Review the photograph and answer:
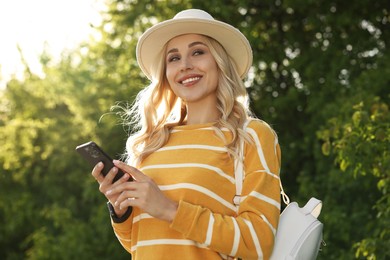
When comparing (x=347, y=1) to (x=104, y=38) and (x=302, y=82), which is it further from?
(x=104, y=38)

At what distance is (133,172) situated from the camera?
2.86m

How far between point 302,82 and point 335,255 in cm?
333

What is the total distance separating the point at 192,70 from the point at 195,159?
0.39 m

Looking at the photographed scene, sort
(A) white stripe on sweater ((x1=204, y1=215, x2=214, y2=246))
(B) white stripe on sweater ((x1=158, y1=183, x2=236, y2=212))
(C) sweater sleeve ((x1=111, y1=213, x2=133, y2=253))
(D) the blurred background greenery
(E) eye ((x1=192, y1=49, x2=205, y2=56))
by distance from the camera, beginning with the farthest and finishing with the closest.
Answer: (D) the blurred background greenery, (E) eye ((x1=192, y1=49, x2=205, y2=56)), (C) sweater sleeve ((x1=111, y1=213, x2=133, y2=253)), (B) white stripe on sweater ((x1=158, y1=183, x2=236, y2=212)), (A) white stripe on sweater ((x1=204, y1=215, x2=214, y2=246))

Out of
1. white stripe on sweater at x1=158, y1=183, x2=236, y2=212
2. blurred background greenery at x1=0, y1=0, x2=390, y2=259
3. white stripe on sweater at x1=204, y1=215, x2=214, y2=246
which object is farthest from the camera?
blurred background greenery at x1=0, y1=0, x2=390, y2=259

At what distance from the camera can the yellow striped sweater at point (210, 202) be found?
2.80 m

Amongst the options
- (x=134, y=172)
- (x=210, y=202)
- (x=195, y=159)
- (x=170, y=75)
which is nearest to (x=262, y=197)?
(x=210, y=202)

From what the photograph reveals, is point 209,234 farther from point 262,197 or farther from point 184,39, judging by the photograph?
point 184,39

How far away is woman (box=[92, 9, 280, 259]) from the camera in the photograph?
9.22ft

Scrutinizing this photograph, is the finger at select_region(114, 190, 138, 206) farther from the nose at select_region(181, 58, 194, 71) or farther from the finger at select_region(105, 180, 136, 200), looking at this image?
the nose at select_region(181, 58, 194, 71)

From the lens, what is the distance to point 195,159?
299 cm

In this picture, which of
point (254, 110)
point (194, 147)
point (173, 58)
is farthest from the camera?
point (254, 110)

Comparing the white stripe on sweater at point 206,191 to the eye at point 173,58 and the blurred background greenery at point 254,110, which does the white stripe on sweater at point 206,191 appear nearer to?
the eye at point 173,58

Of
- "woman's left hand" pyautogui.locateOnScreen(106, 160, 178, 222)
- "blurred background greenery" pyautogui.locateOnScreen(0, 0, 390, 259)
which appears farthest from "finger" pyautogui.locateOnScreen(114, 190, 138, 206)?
"blurred background greenery" pyautogui.locateOnScreen(0, 0, 390, 259)
